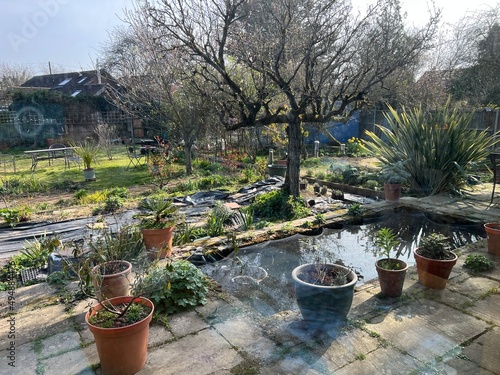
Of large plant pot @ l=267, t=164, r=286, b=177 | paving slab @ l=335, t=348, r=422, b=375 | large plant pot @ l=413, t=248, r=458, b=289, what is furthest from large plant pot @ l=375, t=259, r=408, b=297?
large plant pot @ l=267, t=164, r=286, b=177

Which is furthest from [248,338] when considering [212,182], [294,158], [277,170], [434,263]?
[277,170]

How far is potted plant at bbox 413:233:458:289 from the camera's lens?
2.79 metres

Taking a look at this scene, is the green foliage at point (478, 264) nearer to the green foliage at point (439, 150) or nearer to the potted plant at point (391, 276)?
the potted plant at point (391, 276)

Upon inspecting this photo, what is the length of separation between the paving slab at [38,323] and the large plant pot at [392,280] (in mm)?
2314

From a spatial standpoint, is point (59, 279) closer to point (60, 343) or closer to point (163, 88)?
point (60, 343)

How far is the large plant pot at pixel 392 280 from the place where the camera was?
2.63 metres

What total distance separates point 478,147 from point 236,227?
4.63 metres

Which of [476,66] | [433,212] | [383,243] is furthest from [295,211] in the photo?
[476,66]

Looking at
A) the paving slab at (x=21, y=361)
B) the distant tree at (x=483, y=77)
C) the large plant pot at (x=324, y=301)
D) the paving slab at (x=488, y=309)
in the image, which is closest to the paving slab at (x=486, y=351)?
the paving slab at (x=488, y=309)

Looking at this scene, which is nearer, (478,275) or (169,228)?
(478,275)

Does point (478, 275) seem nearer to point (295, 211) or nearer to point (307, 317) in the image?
point (307, 317)

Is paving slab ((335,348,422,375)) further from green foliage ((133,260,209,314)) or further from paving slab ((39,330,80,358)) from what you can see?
paving slab ((39,330,80,358))

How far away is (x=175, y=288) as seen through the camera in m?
2.62

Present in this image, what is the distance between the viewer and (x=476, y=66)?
1076 centimetres
